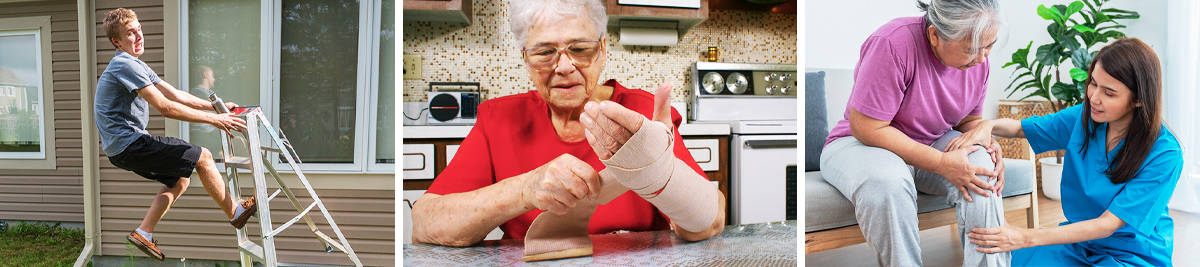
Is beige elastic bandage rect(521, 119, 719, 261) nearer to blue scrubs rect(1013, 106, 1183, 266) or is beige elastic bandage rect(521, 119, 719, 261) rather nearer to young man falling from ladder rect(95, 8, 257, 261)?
blue scrubs rect(1013, 106, 1183, 266)

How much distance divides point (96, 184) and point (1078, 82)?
354cm

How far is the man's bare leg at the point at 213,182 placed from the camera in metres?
1.97

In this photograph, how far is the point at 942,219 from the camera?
161cm

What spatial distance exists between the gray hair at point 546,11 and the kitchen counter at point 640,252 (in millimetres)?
606

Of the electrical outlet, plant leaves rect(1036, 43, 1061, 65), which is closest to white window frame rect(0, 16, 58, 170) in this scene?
the electrical outlet

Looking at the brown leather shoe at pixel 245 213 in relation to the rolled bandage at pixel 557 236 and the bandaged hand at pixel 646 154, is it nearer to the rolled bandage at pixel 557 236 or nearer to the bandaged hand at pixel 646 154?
the rolled bandage at pixel 557 236

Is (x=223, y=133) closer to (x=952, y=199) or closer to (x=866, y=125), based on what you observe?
(x=866, y=125)

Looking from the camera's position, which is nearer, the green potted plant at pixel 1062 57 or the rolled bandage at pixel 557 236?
the rolled bandage at pixel 557 236

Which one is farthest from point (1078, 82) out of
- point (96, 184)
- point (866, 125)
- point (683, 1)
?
point (96, 184)

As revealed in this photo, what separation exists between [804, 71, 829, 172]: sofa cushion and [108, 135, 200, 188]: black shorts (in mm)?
2246

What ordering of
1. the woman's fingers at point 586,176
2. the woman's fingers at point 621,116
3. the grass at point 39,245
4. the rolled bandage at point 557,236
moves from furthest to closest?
1. the grass at point 39,245
2. the rolled bandage at point 557,236
3. the woman's fingers at point 586,176
4. the woman's fingers at point 621,116

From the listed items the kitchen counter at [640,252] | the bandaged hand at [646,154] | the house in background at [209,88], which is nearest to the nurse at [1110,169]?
the kitchen counter at [640,252]

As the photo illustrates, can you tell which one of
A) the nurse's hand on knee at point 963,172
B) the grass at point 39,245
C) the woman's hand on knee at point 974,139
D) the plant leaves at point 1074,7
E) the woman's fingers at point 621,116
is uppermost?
the plant leaves at point 1074,7

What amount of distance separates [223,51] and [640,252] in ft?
5.87
